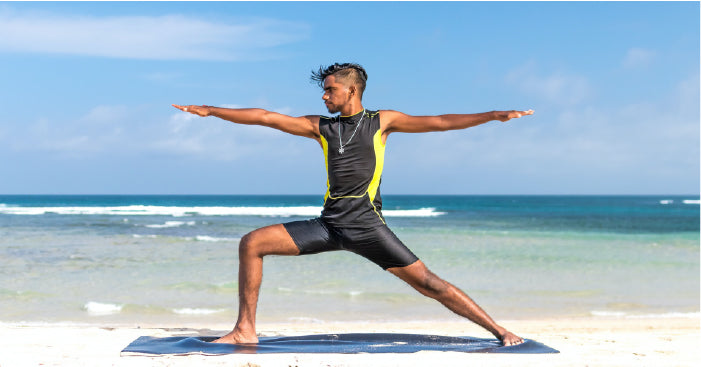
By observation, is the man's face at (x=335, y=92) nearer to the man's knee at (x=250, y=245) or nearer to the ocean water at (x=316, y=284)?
the man's knee at (x=250, y=245)

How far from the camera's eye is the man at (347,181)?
15.9 ft

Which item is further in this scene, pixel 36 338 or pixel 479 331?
pixel 479 331

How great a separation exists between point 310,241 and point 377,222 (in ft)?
1.64

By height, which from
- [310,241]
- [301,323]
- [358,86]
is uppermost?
[358,86]

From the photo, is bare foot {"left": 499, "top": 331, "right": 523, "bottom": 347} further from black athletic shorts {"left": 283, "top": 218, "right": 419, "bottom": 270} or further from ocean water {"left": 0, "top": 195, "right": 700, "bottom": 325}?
ocean water {"left": 0, "top": 195, "right": 700, "bottom": 325}

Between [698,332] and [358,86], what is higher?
[358,86]

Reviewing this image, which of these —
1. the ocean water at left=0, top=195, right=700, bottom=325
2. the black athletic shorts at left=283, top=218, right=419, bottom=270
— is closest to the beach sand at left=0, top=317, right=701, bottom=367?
the black athletic shorts at left=283, top=218, right=419, bottom=270

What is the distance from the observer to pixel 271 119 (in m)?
4.93

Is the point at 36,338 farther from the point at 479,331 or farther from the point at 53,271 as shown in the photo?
the point at 53,271

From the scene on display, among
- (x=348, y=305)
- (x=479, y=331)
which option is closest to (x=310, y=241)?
(x=479, y=331)

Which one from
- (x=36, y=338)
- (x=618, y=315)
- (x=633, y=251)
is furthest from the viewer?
(x=633, y=251)

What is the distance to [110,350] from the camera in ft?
16.4

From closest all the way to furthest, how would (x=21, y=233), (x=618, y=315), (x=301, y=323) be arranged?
(x=301, y=323)
(x=618, y=315)
(x=21, y=233)

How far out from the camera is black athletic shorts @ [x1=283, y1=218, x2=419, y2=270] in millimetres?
4848
